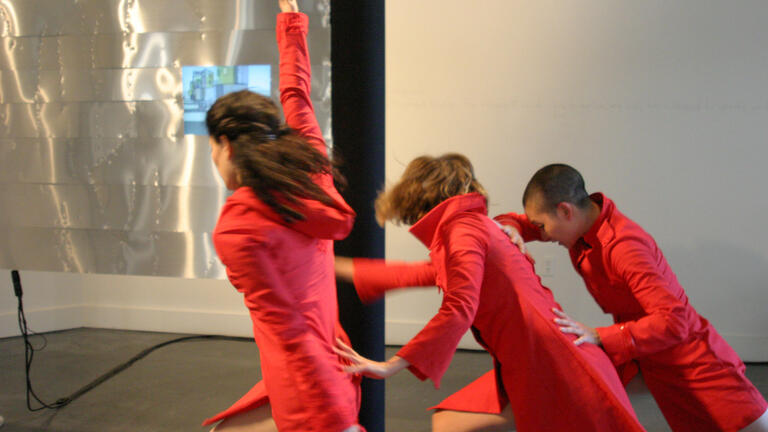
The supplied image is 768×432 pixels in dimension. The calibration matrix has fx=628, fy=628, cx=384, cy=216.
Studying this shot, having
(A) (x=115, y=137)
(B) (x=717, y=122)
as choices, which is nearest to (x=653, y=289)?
(A) (x=115, y=137)

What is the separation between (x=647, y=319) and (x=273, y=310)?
1.00 metres

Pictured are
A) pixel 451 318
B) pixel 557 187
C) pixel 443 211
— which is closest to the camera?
pixel 451 318

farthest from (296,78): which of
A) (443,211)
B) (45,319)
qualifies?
(45,319)

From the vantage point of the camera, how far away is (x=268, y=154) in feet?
4.66

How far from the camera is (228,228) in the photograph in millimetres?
1354

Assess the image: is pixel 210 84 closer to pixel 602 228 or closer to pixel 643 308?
pixel 602 228

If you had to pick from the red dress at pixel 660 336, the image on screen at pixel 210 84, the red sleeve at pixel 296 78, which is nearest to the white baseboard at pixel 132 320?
the image on screen at pixel 210 84

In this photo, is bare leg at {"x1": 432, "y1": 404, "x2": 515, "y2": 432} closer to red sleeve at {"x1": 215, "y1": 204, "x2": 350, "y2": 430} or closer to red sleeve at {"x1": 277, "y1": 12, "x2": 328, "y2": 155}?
red sleeve at {"x1": 215, "y1": 204, "x2": 350, "y2": 430}

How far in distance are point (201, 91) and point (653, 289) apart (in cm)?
177

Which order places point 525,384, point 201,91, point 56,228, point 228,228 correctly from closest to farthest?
point 228,228 < point 525,384 < point 201,91 < point 56,228

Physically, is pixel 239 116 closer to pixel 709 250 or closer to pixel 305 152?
pixel 305 152

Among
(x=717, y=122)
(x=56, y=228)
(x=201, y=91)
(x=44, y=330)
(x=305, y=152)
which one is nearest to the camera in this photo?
(x=305, y=152)

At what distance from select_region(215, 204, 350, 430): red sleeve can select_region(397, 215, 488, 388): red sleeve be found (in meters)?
0.21

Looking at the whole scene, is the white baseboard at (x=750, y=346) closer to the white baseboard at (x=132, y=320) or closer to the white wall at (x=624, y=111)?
the white wall at (x=624, y=111)
